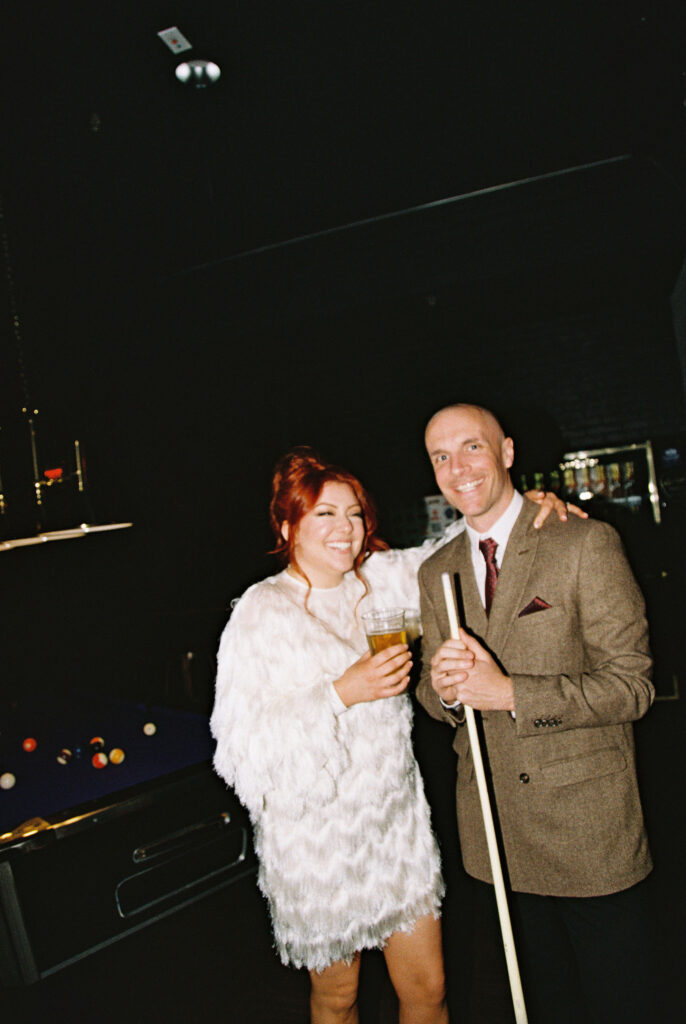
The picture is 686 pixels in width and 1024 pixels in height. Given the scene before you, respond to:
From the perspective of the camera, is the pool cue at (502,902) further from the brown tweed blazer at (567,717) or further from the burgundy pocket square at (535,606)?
the burgundy pocket square at (535,606)

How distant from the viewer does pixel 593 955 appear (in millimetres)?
1713

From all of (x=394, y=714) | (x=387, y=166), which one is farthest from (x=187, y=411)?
(x=394, y=714)

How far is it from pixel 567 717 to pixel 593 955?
612 millimetres

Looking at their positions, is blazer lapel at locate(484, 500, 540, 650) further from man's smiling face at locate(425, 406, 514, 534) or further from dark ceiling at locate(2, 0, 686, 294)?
dark ceiling at locate(2, 0, 686, 294)

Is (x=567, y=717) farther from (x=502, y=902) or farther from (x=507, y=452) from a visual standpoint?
(x=507, y=452)

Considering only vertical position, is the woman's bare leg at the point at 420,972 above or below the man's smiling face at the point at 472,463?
below

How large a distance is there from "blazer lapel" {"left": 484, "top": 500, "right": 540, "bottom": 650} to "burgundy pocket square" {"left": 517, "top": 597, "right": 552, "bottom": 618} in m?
0.02

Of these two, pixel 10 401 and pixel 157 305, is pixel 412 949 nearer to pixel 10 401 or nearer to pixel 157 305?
pixel 10 401

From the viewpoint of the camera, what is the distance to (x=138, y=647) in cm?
589

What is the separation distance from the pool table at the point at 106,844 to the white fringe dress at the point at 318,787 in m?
0.63

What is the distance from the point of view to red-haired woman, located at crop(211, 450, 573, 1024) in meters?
1.94

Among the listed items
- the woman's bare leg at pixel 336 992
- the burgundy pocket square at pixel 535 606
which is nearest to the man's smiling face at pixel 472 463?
the burgundy pocket square at pixel 535 606

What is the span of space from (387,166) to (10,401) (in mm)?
2999

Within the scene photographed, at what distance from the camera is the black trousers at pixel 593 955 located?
168 cm
